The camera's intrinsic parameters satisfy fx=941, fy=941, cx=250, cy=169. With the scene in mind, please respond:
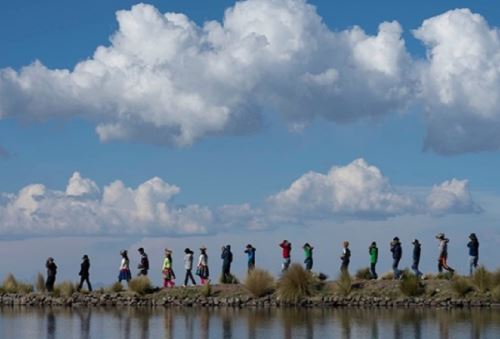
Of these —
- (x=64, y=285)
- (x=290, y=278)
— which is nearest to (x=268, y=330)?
(x=290, y=278)

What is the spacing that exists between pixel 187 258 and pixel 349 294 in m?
9.09

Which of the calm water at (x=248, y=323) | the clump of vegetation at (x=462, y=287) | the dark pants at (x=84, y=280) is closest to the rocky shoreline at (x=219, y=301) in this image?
the clump of vegetation at (x=462, y=287)

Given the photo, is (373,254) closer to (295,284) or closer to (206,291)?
(295,284)

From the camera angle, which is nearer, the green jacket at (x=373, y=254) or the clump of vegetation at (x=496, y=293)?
the clump of vegetation at (x=496, y=293)

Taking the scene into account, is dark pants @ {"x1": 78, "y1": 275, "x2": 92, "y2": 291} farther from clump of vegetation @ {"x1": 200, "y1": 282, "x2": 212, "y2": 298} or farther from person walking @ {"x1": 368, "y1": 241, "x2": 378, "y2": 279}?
person walking @ {"x1": 368, "y1": 241, "x2": 378, "y2": 279}

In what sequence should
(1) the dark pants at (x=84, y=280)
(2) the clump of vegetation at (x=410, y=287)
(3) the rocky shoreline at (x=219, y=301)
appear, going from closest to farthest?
(3) the rocky shoreline at (x=219, y=301) → (2) the clump of vegetation at (x=410, y=287) → (1) the dark pants at (x=84, y=280)

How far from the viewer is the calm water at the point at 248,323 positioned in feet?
109

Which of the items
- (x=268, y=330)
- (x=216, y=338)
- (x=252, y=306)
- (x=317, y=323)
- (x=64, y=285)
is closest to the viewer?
(x=216, y=338)

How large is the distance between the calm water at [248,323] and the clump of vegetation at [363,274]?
6.11 meters

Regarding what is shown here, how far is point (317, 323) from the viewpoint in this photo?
123 feet

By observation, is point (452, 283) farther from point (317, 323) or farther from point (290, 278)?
point (317, 323)

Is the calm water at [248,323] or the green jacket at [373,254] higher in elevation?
the green jacket at [373,254]

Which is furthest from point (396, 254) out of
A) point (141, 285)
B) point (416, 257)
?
point (141, 285)

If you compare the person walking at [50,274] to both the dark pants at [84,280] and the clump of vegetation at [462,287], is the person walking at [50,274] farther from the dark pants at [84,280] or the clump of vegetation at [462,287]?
the clump of vegetation at [462,287]
